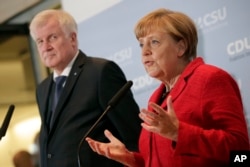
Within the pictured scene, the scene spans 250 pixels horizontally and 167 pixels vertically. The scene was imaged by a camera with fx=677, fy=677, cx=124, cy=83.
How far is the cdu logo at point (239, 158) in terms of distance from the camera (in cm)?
229

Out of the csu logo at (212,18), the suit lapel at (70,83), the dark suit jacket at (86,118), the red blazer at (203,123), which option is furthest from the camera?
the csu logo at (212,18)

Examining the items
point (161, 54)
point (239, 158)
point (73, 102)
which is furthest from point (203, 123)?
point (73, 102)

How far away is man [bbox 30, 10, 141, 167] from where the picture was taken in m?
3.28

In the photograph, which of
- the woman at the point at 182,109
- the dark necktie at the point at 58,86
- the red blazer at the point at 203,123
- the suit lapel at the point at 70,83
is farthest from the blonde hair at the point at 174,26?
the dark necktie at the point at 58,86

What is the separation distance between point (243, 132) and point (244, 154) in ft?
0.42

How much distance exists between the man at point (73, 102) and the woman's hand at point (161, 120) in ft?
3.00

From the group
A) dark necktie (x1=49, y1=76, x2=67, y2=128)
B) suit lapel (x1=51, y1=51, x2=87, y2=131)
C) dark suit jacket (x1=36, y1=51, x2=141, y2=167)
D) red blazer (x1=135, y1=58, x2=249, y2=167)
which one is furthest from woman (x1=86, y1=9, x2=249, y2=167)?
dark necktie (x1=49, y1=76, x2=67, y2=128)

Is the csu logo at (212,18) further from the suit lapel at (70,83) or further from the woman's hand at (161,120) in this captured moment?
the woman's hand at (161,120)

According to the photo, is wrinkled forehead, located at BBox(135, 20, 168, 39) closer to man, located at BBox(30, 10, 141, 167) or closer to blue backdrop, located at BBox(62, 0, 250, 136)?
man, located at BBox(30, 10, 141, 167)

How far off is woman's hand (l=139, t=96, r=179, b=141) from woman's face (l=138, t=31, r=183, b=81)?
366 mm

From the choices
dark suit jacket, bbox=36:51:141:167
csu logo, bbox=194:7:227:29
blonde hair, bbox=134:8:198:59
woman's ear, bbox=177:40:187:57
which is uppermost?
blonde hair, bbox=134:8:198:59

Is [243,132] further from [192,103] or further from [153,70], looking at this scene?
[153,70]

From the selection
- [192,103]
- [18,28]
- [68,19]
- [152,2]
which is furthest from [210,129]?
[18,28]

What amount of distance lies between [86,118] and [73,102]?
13 centimetres
